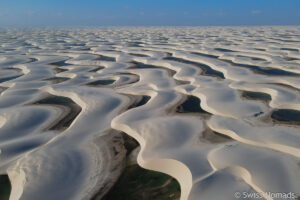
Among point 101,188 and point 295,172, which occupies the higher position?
point 295,172

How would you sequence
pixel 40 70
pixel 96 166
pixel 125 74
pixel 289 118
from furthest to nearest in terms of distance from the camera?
pixel 40 70 < pixel 125 74 < pixel 289 118 < pixel 96 166

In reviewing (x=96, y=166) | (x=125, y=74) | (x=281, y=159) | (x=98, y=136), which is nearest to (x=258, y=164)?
(x=281, y=159)

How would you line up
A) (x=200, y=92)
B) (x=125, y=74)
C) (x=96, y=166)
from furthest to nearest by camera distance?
(x=125, y=74) → (x=200, y=92) → (x=96, y=166)

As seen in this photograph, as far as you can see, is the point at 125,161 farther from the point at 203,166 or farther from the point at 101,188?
the point at 203,166

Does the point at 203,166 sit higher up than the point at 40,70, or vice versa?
the point at 203,166

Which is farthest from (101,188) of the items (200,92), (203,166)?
(200,92)

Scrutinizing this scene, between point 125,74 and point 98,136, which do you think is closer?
point 98,136

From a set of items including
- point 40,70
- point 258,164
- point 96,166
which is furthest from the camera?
point 40,70

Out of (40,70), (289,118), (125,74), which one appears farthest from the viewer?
(40,70)

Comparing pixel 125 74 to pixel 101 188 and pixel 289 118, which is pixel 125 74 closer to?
pixel 289 118
